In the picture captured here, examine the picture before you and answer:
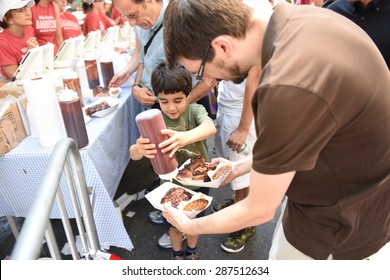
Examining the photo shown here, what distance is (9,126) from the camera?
156cm

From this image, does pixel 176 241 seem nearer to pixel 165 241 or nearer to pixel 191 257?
pixel 191 257

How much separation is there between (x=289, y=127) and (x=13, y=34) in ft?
9.16

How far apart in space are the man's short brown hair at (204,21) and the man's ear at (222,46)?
1cm

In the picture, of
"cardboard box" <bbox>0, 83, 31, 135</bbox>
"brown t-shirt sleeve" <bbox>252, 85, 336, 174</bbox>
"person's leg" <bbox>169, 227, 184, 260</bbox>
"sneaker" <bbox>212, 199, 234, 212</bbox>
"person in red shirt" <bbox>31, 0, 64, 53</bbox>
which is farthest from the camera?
"person in red shirt" <bbox>31, 0, 64, 53</bbox>

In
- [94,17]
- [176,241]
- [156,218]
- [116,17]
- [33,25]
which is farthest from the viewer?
[116,17]

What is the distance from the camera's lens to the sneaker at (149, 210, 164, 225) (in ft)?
7.73

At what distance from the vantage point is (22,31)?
264 centimetres

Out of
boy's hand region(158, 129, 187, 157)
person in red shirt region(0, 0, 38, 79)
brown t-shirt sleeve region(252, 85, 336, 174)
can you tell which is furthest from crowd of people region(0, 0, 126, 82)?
brown t-shirt sleeve region(252, 85, 336, 174)

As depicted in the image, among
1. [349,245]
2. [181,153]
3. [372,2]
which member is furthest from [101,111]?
[372,2]

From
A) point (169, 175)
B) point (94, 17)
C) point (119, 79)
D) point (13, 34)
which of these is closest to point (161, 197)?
point (169, 175)

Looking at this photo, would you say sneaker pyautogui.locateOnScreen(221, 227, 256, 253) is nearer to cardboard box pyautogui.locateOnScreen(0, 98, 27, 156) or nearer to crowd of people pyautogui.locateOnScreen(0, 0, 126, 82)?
cardboard box pyautogui.locateOnScreen(0, 98, 27, 156)

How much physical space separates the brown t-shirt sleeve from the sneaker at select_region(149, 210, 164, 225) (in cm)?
180

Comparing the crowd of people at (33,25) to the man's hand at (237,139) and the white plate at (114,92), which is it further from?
the man's hand at (237,139)

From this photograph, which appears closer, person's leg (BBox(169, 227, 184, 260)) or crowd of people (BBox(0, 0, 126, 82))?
person's leg (BBox(169, 227, 184, 260))
